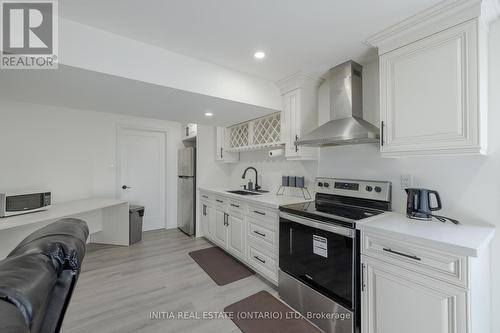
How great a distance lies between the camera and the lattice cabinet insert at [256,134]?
290 cm

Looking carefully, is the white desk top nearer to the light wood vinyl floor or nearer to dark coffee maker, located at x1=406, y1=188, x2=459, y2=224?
the light wood vinyl floor

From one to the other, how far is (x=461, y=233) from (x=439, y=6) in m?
1.44

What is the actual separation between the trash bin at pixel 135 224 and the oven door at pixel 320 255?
8.83 feet

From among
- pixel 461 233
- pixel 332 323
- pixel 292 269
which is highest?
pixel 461 233

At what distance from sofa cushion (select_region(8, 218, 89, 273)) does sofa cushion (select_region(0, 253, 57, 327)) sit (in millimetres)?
42

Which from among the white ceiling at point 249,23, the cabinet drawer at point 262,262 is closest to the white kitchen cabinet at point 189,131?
the white ceiling at point 249,23

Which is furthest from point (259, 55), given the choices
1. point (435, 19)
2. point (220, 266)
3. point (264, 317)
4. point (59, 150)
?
point (59, 150)

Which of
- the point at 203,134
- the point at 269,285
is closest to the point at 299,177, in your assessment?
the point at 269,285

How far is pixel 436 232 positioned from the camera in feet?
4.33

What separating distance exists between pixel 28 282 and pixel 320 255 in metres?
1.73

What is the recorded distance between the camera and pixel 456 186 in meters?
1.59

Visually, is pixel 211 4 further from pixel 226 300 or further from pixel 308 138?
pixel 226 300

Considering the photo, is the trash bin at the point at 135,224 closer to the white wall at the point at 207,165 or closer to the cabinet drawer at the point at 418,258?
the white wall at the point at 207,165

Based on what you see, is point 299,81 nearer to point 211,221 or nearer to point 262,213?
point 262,213
